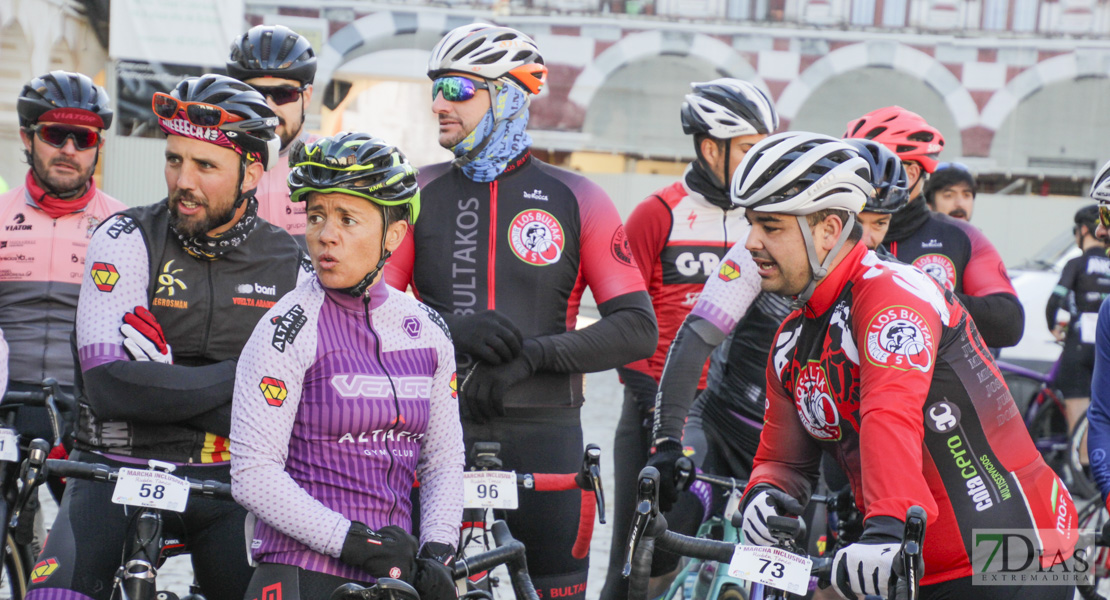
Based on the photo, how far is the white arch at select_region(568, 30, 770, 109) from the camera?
28.8 m

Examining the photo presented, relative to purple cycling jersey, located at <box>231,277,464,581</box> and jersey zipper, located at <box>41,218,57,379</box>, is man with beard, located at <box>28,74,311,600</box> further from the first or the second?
jersey zipper, located at <box>41,218,57,379</box>

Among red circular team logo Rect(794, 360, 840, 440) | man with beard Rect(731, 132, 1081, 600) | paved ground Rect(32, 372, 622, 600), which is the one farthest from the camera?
paved ground Rect(32, 372, 622, 600)

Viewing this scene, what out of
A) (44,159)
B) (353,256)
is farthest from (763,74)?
(353,256)

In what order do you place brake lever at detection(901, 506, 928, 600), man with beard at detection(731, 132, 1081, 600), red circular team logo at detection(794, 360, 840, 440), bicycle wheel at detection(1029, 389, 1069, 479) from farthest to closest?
bicycle wheel at detection(1029, 389, 1069, 479)
red circular team logo at detection(794, 360, 840, 440)
man with beard at detection(731, 132, 1081, 600)
brake lever at detection(901, 506, 928, 600)

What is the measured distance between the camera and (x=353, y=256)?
3391 millimetres

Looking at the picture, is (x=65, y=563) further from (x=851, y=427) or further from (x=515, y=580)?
(x=851, y=427)

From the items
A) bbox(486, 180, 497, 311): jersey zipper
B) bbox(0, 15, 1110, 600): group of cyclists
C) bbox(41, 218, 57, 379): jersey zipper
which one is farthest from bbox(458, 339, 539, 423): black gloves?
bbox(41, 218, 57, 379): jersey zipper

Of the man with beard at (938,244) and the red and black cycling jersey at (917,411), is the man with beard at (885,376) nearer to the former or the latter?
the red and black cycling jersey at (917,411)

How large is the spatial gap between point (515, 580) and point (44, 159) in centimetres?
323

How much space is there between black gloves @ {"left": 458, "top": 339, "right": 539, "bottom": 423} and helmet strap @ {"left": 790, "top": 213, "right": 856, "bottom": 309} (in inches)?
50.6

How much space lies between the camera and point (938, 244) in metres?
6.08

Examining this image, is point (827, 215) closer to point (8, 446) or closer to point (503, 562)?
point (503, 562)

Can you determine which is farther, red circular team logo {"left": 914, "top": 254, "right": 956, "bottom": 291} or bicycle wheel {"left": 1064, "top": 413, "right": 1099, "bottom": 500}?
bicycle wheel {"left": 1064, "top": 413, "right": 1099, "bottom": 500}

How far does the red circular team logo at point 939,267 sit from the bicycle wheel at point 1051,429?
15.5 feet
